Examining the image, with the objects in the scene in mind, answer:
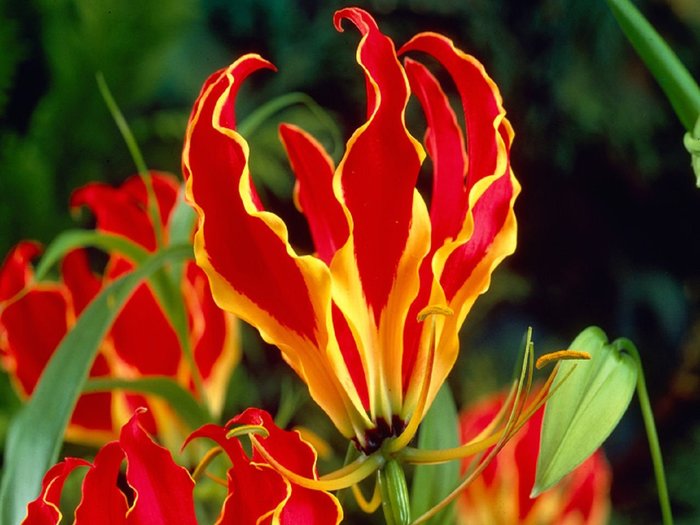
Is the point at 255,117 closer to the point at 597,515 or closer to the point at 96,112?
the point at 597,515

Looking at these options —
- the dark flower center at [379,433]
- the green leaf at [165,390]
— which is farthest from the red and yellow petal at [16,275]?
the dark flower center at [379,433]

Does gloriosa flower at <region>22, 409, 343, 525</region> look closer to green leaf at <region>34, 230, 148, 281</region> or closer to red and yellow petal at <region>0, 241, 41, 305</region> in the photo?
green leaf at <region>34, 230, 148, 281</region>

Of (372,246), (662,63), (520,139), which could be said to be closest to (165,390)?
(372,246)

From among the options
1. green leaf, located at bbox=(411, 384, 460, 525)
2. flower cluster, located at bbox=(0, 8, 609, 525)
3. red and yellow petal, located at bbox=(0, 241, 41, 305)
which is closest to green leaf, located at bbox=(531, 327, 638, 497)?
flower cluster, located at bbox=(0, 8, 609, 525)

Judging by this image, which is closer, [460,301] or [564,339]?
[460,301]

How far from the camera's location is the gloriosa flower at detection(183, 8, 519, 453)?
0.43m

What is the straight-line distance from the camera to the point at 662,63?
0.45 meters

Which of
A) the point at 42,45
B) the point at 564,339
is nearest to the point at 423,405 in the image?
the point at 564,339

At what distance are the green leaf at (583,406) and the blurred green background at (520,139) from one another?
2.40 feet

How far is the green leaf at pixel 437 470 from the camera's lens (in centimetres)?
57

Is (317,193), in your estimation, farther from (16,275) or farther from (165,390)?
(16,275)

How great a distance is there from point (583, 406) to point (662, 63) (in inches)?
6.1

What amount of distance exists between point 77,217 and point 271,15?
33 cm

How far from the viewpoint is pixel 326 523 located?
440mm
